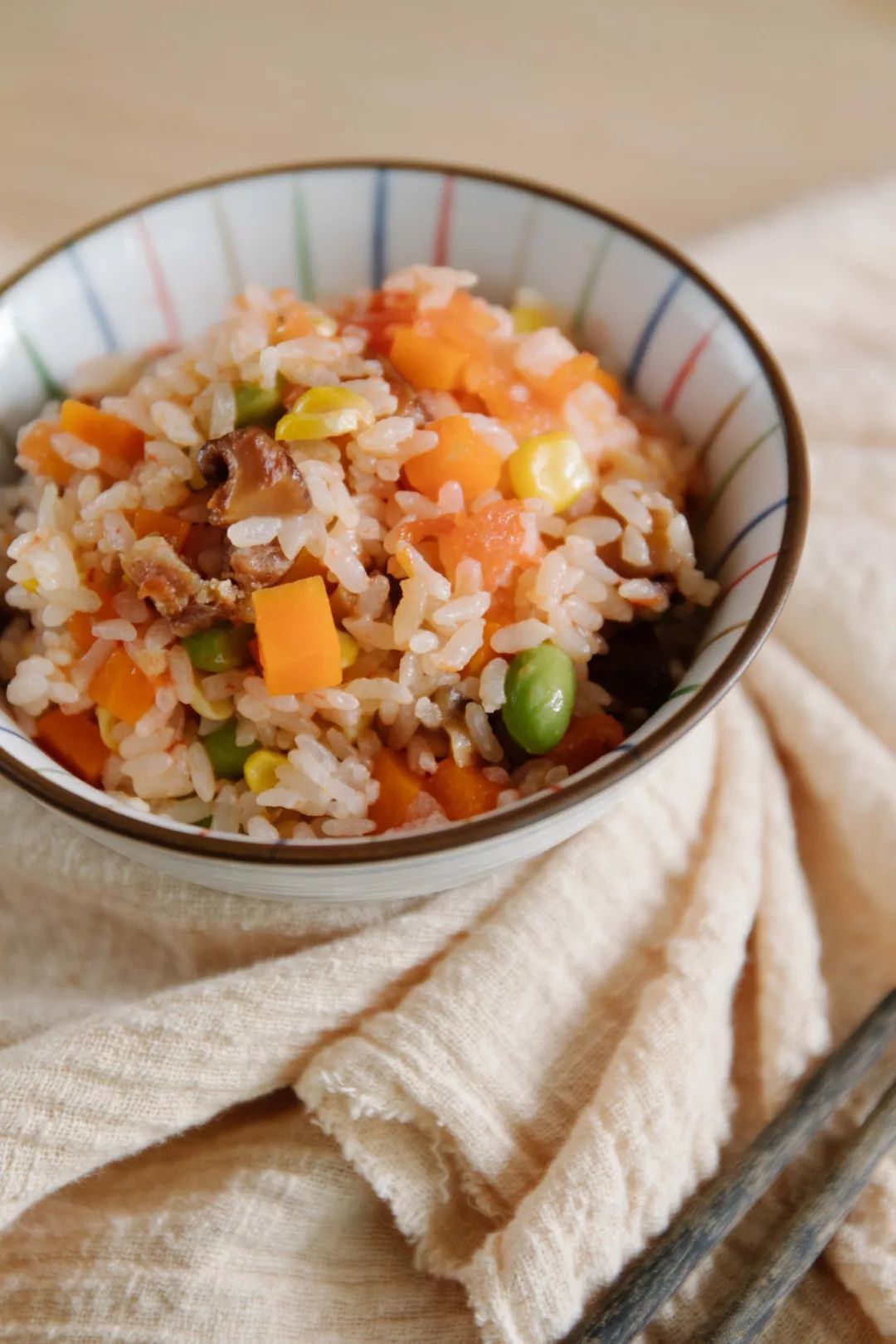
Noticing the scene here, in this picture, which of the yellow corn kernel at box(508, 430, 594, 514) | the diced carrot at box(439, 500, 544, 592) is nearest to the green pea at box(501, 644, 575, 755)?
the diced carrot at box(439, 500, 544, 592)

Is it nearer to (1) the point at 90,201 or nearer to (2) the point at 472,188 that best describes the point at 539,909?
(2) the point at 472,188

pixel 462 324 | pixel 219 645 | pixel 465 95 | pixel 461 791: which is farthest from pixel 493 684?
pixel 465 95

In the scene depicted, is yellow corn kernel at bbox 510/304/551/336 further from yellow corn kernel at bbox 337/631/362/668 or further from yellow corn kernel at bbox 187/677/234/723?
yellow corn kernel at bbox 187/677/234/723

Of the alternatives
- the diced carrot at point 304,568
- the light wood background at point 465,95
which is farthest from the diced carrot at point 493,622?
the light wood background at point 465,95

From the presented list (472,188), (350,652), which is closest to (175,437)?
(350,652)

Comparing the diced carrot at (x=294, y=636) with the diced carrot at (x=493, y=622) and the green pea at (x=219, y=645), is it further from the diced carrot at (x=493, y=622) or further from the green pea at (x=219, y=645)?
the diced carrot at (x=493, y=622)

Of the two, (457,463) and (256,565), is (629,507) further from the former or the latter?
(256,565)
